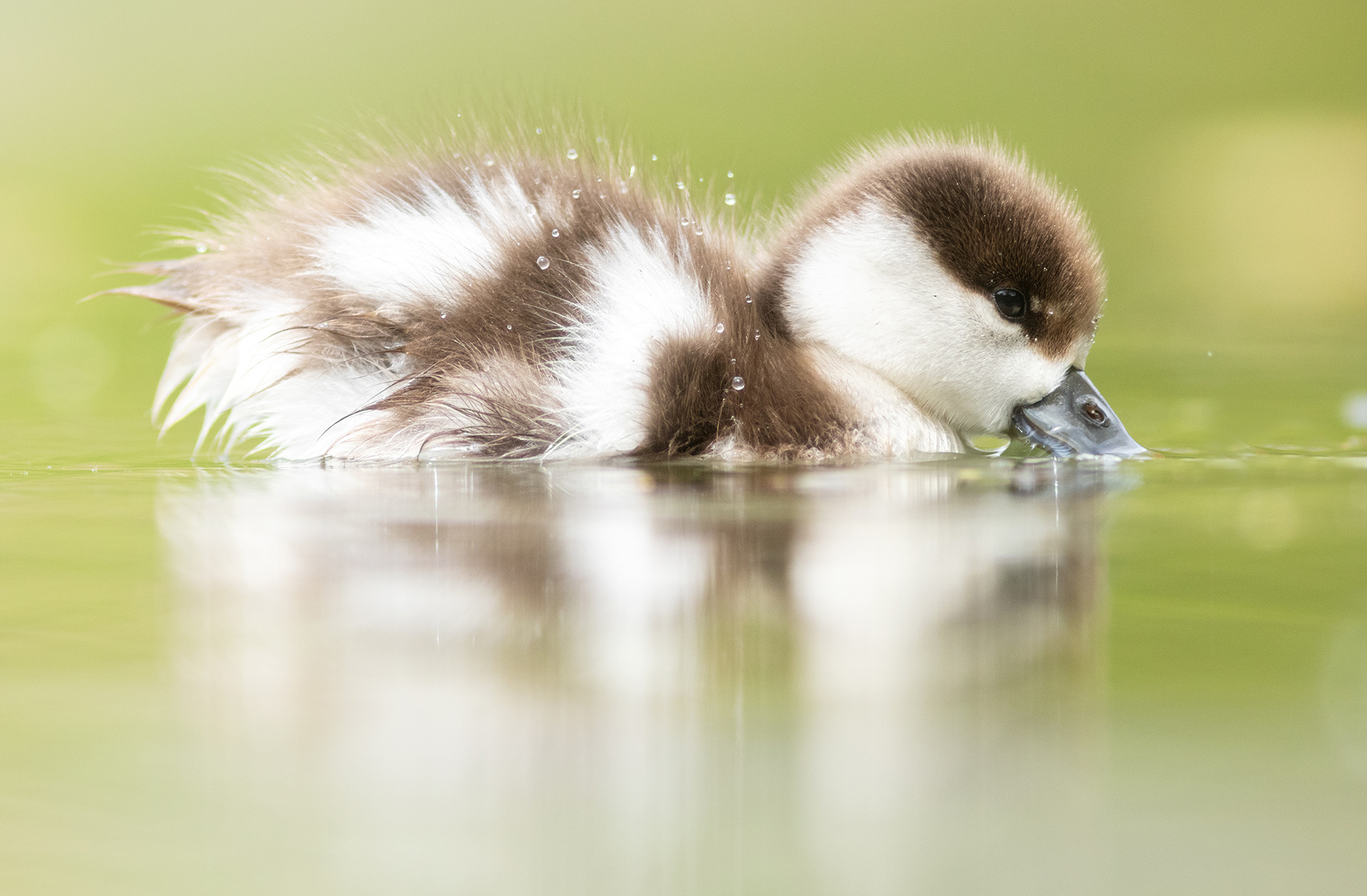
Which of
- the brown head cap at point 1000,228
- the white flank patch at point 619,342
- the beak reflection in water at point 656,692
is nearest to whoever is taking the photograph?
the beak reflection in water at point 656,692

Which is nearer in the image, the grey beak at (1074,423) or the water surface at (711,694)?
the water surface at (711,694)

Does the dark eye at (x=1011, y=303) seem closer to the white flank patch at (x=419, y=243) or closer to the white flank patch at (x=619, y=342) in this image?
the white flank patch at (x=619, y=342)

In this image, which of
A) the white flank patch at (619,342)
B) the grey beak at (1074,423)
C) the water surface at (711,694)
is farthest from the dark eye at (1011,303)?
the water surface at (711,694)

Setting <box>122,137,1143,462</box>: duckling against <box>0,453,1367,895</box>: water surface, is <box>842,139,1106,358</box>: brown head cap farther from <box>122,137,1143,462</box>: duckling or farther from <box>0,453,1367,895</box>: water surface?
<box>0,453,1367,895</box>: water surface

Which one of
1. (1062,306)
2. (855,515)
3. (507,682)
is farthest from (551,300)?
(507,682)

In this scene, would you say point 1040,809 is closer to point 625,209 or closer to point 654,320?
point 654,320

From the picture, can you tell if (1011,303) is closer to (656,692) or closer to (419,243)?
(419,243)

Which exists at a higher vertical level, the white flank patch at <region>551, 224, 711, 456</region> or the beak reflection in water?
the white flank patch at <region>551, 224, 711, 456</region>

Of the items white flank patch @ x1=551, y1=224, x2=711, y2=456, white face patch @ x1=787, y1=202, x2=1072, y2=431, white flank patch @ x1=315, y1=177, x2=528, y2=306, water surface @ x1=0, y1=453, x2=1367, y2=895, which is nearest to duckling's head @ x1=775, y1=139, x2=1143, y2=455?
white face patch @ x1=787, y1=202, x2=1072, y2=431
